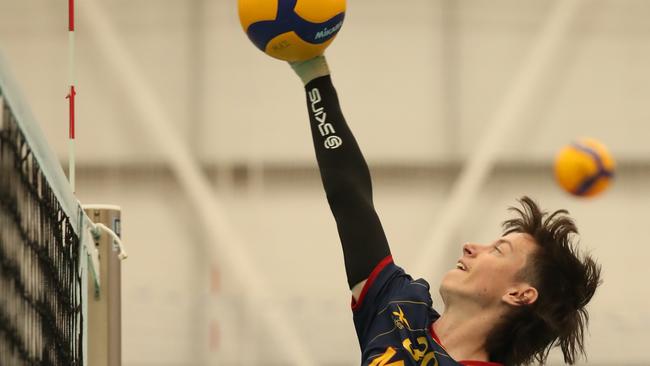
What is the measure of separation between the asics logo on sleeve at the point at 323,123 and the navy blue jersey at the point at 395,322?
1.20 feet

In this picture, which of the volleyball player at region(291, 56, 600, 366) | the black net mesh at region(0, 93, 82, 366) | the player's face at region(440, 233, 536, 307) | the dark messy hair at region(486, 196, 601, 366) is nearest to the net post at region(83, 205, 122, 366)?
the black net mesh at region(0, 93, 82, 366)

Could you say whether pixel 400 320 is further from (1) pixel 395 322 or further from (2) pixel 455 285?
(2) pixel 455 285

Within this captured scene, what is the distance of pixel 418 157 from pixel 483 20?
1.20 meters

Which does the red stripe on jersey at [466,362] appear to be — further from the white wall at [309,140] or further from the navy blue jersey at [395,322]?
the white wall at [309,140]

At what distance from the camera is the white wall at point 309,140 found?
690cm

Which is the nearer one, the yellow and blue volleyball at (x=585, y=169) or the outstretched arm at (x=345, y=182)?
the outstretched arm at (x=345, y=182)

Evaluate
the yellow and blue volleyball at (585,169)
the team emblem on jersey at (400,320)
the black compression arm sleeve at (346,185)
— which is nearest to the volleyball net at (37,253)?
the black compression arm sleeve at (346,185)

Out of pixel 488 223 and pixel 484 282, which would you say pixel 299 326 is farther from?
pixel 484 282

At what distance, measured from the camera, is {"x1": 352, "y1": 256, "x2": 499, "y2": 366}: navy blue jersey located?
261 cm

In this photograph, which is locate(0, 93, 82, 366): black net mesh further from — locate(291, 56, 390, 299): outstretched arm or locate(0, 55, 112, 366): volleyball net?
locate(291, 56, 390, 299): outstretched arm

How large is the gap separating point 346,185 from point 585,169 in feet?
10.4

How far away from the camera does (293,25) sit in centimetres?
272

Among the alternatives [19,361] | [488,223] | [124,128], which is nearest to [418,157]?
[488,223]

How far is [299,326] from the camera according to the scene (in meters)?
6.84
